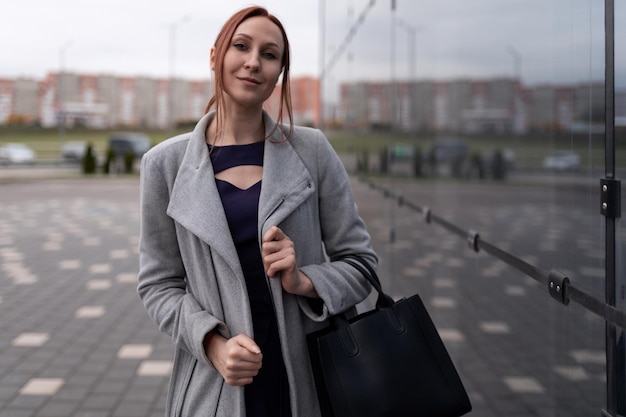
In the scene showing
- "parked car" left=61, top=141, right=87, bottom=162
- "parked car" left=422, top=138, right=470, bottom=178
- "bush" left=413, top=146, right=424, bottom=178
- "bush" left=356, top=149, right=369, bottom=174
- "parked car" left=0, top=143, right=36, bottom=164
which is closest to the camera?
"parked car" left=422, top=138, right=470, bottom=178

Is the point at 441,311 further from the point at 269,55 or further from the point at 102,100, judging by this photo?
the point at 102,100

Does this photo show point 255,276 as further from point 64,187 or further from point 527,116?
point 64,187

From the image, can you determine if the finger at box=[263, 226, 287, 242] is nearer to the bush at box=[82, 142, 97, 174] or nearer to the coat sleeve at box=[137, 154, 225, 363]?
the coat sleeve at box=[137, 154, 225, 363]

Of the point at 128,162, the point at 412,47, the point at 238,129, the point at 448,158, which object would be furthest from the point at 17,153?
the point at 238,129

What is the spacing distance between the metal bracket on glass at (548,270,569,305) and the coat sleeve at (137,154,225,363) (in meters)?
0.87

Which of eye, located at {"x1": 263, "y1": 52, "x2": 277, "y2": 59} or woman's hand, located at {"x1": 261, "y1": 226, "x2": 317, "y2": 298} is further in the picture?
eye, located at {"x1": 263, "y1": 52, "x2": 277, "y2": 59}

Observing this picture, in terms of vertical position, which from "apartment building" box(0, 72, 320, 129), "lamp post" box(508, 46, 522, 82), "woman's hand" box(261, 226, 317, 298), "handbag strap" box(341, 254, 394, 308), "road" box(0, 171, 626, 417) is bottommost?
"road" box(0, 171, 626, 417)

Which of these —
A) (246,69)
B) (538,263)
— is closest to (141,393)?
(538,263)

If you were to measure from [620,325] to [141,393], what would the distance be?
3272mm

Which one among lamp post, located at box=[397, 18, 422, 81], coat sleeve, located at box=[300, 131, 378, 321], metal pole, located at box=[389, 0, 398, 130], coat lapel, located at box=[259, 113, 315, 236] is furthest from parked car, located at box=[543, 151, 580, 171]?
metal pole, located at box=[389, 0, 398, 130]

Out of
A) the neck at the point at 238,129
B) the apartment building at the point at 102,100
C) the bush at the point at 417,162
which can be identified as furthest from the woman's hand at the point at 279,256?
the apartment building at the point at 102,100

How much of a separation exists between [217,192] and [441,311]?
2.18m

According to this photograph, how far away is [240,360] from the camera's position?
1.40 metres

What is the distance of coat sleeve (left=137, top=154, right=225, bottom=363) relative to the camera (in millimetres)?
1568
